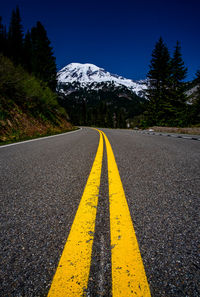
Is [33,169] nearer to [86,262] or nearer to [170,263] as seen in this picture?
[86,262]

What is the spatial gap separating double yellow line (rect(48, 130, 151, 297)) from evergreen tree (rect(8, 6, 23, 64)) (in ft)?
112

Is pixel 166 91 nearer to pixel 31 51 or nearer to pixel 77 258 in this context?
pixel 77 258

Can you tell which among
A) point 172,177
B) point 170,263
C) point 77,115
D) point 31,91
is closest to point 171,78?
point 31,91

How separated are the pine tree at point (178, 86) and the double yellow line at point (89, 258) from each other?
20631mm

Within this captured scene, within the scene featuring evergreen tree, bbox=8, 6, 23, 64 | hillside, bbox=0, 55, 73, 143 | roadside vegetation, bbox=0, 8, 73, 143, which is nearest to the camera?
hillside, bbox=0, 55, 73, 143

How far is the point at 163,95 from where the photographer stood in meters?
19.7

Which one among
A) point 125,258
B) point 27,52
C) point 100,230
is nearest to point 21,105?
point 100,230

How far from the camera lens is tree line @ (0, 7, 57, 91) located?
73.1 feet

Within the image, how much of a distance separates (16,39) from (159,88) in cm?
3113

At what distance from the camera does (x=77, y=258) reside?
28.2 inches

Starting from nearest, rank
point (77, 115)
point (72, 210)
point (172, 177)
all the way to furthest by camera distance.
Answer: point (72, 210) < point (172, 177) < point (77, 115)

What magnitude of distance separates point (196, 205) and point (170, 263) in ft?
2.25

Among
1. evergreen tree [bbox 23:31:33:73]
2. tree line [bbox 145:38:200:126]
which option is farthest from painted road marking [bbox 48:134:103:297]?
evergreen tree [bbox 23:31:33:73]

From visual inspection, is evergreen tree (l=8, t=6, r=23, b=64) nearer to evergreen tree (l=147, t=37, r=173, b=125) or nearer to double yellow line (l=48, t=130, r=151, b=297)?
evergreen tree (l=147, t=37, r=173, b=125)
